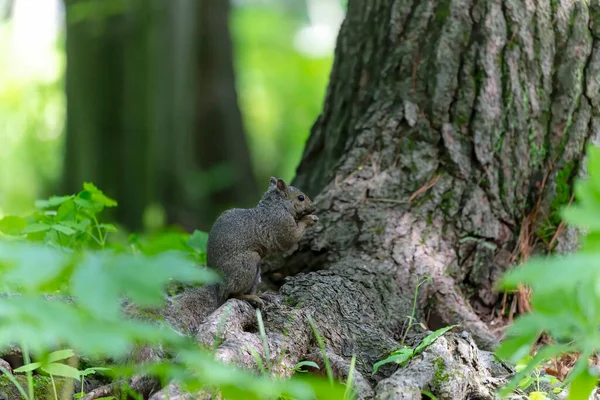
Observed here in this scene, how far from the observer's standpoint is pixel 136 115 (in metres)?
8.07

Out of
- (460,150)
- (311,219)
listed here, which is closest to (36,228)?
(311,219)

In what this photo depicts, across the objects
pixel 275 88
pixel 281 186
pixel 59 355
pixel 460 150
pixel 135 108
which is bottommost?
pixel 275 88

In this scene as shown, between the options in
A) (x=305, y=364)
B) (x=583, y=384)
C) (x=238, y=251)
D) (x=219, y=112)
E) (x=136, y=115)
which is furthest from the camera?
(x=219, y=112)

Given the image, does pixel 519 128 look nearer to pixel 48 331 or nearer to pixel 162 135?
pixel 48 331

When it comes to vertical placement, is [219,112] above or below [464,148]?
below

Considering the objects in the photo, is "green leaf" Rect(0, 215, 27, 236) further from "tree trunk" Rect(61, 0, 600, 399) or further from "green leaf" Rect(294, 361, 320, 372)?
"green leaf" Rect(294, 361, 320, 372)

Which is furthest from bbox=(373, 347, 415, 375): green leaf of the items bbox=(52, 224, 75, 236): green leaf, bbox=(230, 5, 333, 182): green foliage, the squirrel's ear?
bbox=(230, 5, 333, 182): green foliage

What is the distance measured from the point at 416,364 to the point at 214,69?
8.00m

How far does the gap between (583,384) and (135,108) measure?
7.21 meters

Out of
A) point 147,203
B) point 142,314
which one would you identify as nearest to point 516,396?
point 142,314

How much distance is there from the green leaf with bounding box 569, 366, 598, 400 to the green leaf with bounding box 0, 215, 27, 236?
2.40 m

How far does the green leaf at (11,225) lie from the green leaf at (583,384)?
94.7 inches

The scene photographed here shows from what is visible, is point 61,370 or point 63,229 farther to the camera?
point 63,229

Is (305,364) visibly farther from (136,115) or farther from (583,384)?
(136,115)
